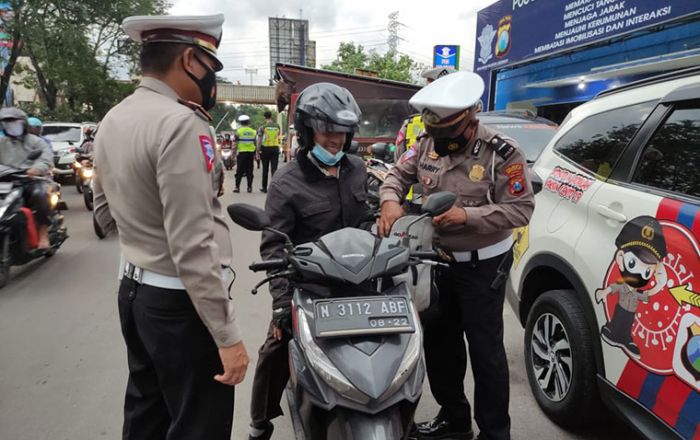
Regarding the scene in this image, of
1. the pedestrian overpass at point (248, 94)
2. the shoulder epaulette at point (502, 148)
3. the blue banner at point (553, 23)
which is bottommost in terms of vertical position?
the shoulder epaulette at point (502, 148)

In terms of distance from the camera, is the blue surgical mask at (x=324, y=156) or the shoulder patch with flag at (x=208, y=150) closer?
the shoulder patch with flag at (x=208, y=150)

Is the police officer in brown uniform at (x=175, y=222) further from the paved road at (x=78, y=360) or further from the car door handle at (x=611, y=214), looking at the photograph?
the car door handle at (x=611, y=214)

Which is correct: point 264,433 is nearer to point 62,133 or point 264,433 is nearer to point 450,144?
point 450,144

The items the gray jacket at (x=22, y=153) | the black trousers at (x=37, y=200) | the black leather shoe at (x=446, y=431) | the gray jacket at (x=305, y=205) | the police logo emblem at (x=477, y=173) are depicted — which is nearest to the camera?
the gray jacket at (x=305, y=205)

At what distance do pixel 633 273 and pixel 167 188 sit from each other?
1.95m

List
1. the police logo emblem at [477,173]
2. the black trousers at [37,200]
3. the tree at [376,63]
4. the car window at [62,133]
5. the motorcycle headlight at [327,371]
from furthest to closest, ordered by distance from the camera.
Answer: the tree at [376,63]
the car window at [62,133]
the black trousers at [37,200]
the police logo emblem at [477,173]
the motorcycle headlight at [327,371]

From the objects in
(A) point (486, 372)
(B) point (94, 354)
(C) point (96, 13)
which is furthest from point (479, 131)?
(C) point (96, 13)

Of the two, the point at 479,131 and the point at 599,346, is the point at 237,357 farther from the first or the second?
the point at 599,346

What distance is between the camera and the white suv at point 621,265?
1904 millimetres

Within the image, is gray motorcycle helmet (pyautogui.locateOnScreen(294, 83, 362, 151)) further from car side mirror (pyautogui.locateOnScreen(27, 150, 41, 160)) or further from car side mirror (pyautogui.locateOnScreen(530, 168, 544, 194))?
car side mirror (pyautogui.locateOnScreen(27, 150, 41, 160))

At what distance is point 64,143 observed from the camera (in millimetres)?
13156

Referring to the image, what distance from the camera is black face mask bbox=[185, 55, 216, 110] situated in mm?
1688

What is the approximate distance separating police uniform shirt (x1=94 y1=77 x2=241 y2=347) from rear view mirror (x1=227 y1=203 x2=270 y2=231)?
0.11 m

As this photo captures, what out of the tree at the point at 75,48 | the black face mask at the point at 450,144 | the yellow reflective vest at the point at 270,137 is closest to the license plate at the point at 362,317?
the black face mask at the point at 450,144
